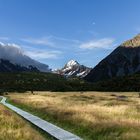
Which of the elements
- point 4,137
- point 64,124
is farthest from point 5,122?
point 4,137

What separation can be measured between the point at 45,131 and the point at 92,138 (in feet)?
11.0

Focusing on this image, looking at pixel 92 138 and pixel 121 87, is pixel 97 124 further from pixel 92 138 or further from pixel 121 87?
pixel 121 87

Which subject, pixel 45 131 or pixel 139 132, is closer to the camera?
pixel 139 132

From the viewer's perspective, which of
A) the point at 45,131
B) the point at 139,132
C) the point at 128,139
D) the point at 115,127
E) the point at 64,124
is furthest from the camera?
the point at 64,124

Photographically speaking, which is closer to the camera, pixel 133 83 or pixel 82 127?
pixel 82 127

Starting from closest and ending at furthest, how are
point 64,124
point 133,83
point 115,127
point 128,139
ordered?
point 128,139, point 115,127, point 64,124, point 133,83

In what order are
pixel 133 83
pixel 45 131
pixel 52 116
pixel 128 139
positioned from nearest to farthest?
pixel 128 139 → pixel 45 131 → pixel 52 116 → pixel 133 83

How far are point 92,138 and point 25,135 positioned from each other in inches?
118

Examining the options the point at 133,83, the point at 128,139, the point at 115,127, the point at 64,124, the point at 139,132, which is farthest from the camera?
the point at 133,83

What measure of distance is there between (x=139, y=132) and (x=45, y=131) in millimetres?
5366

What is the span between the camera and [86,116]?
78.2ft

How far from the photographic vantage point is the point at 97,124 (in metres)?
19.8

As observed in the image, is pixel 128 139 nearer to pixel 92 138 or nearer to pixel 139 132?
pixel 139 132

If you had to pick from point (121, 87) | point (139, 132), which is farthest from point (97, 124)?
point (121, 87)
